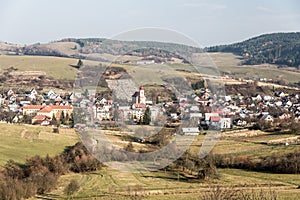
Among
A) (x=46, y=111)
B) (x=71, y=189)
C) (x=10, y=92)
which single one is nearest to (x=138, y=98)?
(x=46, y=111)

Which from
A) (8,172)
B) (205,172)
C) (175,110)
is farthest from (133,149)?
(175,110)

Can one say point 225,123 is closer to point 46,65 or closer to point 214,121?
point 214,121

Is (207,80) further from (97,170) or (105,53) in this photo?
(97,170)

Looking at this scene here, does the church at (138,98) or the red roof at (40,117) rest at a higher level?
the church at (138,98)

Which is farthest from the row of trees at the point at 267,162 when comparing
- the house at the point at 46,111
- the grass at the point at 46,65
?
the grass at the point at 46,65

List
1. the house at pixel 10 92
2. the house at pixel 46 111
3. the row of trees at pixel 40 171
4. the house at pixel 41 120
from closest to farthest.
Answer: the row of trees at pixel 40 171 < the house at pixel 41 120 < the house at pixel 46 111 < the house at pixel 10 92

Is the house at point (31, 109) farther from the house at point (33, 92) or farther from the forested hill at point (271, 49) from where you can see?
the forested hill at point (271, 49)
